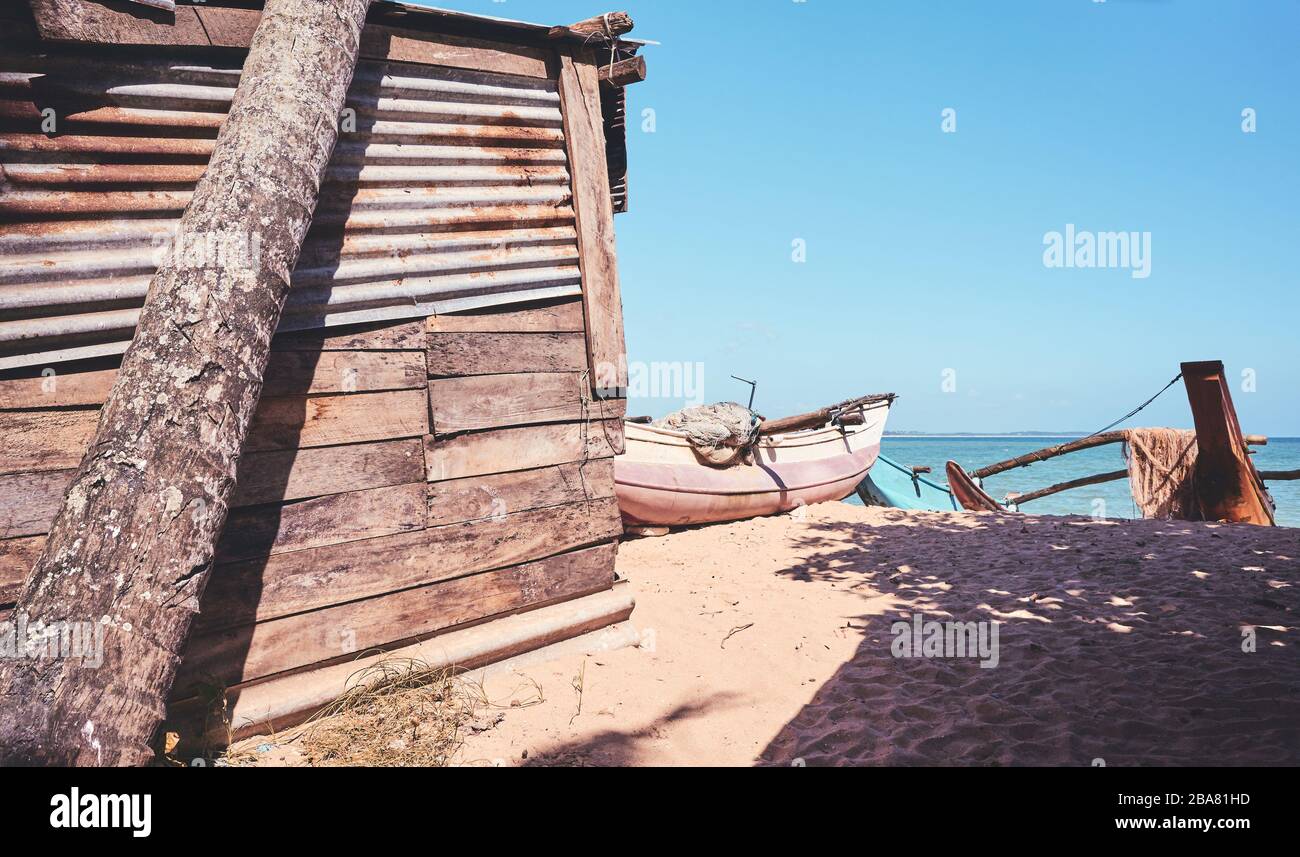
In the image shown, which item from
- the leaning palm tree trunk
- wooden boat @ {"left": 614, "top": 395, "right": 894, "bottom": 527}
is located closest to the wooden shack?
the leaning palm tree trunk

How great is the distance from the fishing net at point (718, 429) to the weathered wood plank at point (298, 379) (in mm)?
6380

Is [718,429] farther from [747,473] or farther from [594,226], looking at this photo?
[594,226]

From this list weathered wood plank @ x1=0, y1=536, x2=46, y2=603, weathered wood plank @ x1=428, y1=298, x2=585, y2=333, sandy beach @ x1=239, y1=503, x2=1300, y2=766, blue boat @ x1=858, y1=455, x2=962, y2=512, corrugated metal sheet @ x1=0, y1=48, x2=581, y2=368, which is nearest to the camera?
weathered wood plank @ x1=0, y1=536, x2=46, y2=603

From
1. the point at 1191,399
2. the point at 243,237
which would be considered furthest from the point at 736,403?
the point at 243,237

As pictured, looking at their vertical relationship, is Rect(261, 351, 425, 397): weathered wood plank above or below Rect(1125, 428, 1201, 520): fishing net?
above

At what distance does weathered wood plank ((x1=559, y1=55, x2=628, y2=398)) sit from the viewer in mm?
5160

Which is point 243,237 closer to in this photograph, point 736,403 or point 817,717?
point 817,717

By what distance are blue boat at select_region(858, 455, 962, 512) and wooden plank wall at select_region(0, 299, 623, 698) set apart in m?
14.1

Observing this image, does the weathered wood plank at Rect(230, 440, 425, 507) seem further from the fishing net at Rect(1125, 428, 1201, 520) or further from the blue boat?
the blue boat

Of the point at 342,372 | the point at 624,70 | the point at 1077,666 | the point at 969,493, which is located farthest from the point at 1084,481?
the point at 342,372

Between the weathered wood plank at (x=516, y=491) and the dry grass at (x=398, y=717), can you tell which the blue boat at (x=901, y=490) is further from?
the dry grass at (x=398, y=717)

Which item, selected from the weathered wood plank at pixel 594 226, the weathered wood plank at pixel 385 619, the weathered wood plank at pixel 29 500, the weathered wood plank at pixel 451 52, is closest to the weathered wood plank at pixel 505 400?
the weathered wood plank at pixel 594 226

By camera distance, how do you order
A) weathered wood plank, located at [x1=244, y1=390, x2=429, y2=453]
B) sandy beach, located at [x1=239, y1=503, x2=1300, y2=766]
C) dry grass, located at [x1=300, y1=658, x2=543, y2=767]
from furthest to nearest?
weathered wood plank, located at [x1=244, y1=390, x2=429, y2=453] < sandy beach, located at [x1=239, y1=503, x2=1300, y2=766] < dry grass, located at [x1=300, y1=658, x2=543, y2=767]

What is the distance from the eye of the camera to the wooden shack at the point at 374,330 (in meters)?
3.38
